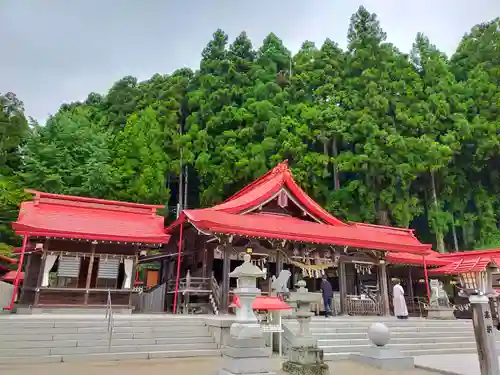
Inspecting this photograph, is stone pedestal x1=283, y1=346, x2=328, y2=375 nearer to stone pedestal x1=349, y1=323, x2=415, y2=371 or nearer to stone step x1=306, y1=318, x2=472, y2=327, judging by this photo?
stone pedestal x1=349, y1=323, x2=415, y2=371

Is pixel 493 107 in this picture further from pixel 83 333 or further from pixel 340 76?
pixel 83 333

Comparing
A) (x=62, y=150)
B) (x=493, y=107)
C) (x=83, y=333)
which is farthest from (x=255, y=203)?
(x=493, y=107)

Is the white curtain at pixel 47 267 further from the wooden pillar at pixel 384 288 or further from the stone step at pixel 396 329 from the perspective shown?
the wooden pillar at pixel 384 288

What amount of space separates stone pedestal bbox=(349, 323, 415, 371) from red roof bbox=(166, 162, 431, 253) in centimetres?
530

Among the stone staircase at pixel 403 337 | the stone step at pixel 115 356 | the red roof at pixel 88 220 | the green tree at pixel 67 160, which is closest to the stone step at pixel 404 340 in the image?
the stone staircase at pixel 403 337

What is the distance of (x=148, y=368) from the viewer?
7316mm

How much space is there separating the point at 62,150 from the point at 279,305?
21.4m

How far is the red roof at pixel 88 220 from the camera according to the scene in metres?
12.8

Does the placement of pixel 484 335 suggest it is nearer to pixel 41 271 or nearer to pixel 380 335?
pixel 380 335

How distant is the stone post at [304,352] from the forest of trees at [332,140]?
18.4 m

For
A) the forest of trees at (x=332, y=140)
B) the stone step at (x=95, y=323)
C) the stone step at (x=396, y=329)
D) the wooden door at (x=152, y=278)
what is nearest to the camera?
the stone step at (x=95, y=323)

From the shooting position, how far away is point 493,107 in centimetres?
2647

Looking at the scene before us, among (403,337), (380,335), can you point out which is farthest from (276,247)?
(380,335)

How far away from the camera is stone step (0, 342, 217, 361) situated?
8016 millimetres
